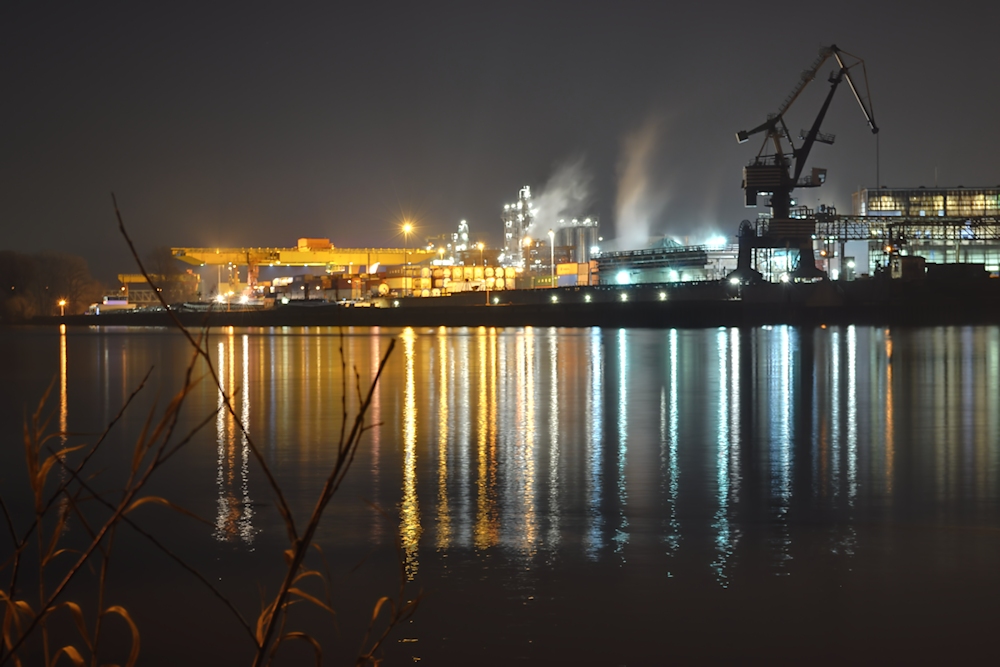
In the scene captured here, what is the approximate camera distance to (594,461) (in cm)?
1215

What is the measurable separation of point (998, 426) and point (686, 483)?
6783 mm

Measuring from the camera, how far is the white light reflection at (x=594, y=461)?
8.17m

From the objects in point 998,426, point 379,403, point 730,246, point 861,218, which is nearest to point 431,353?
point 379,403

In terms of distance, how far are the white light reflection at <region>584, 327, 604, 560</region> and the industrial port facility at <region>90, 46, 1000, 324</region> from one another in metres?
27.3

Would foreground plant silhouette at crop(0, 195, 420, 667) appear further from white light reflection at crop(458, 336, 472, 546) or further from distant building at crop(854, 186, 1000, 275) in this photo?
distant building at crop(854, 186, 1000, 275)

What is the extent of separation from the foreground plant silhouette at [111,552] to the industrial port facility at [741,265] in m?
39.3

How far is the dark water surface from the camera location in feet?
19.5

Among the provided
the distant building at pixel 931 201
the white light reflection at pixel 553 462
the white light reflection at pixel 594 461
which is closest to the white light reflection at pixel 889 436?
the white light reflection at pixel 594 461

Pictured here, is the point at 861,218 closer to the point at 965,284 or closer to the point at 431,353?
the point at 965,284

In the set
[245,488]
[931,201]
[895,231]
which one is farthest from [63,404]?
[931,201]

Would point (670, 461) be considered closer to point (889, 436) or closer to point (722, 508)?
point (722, 508)

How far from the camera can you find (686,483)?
10.6 metres

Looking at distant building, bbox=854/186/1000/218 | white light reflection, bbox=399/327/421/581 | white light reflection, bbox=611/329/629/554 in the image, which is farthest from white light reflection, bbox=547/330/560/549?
distant building, bbox=854/186/1000/218

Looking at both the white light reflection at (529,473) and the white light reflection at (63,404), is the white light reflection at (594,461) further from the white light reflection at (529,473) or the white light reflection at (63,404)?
the white light reflection at (63,404)
